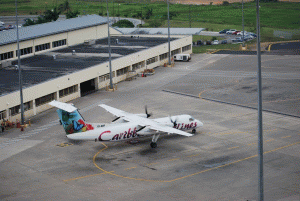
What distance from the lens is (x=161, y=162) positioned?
169 feet

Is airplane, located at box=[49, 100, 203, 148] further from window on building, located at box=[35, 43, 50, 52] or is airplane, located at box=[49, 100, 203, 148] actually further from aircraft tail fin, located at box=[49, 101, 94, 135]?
window on building, located at box=[35, 43, 50, 52]

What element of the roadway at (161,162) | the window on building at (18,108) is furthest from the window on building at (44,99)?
the roadway at (161,162)

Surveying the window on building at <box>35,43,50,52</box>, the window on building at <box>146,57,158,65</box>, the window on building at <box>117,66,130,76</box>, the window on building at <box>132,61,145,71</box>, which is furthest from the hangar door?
the window on building at <box>146,57,158,65</box>

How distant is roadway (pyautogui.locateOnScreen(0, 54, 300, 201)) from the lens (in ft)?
145

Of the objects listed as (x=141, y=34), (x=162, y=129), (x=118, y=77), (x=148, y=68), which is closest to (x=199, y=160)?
(x=162, y=129)

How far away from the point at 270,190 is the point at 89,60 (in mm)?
57528

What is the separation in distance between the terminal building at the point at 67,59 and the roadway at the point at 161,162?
470 centimetres

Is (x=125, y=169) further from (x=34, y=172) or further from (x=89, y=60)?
(x=89, y=60)

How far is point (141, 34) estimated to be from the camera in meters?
130

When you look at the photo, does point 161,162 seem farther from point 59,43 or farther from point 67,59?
point 59,43

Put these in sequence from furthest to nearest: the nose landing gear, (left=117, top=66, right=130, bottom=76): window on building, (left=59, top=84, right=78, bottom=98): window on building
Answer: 1. (left=117, top=66, right=130, bottom=76): window on building
2. (left=59, top=84, right=78, bottom=98): window on building
3. the nose landing gear

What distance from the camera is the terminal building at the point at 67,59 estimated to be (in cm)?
7369

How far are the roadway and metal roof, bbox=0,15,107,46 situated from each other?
84.9 ft

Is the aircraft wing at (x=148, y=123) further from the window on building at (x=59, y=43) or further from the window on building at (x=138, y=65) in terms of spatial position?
the window on building at (x=59, y=43)
